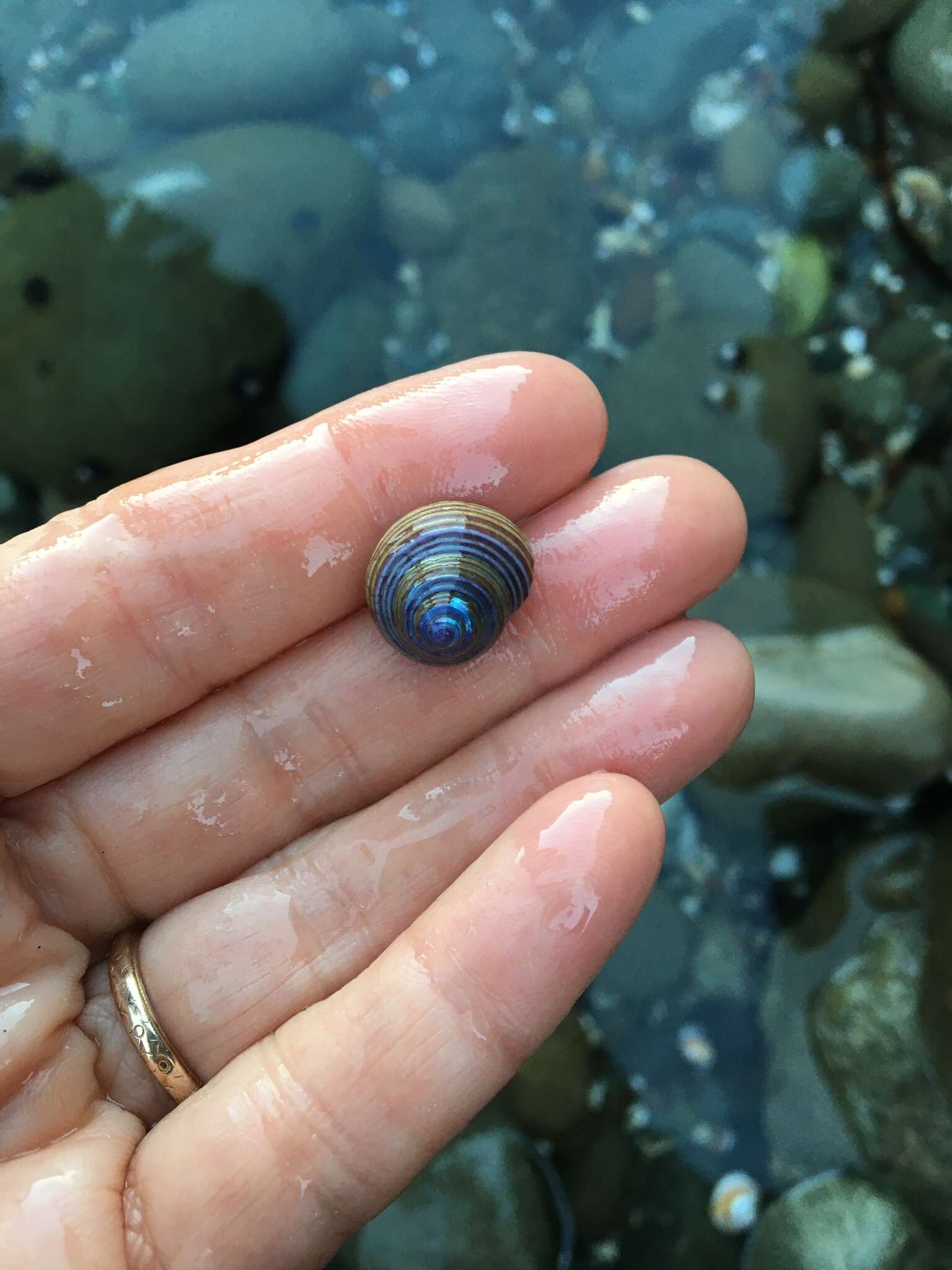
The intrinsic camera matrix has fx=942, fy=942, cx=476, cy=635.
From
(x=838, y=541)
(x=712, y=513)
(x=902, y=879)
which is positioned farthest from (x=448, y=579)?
(x=838, y=541)

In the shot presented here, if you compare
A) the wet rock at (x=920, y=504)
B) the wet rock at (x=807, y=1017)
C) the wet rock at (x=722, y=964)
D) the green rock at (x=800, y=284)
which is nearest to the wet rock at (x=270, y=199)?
the green rock at (x=800, y=284)

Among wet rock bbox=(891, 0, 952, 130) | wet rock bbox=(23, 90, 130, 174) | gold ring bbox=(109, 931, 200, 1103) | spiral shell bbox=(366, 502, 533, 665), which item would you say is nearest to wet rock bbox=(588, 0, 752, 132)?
wet rock bbox=(891, 0, 952, 130)

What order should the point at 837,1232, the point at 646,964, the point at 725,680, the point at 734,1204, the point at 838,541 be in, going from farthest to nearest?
the point at 838,541
the point at 646,964
the point at 734,1204
the point at 837,1232
the point at 725,680

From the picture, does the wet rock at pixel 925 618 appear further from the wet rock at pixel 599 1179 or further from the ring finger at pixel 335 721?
the wet rock at pixel 599 1179

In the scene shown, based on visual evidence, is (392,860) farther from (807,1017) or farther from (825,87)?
(825,87)

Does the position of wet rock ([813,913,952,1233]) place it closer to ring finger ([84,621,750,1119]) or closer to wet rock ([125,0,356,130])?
ring finger ([84,621,750,1119])

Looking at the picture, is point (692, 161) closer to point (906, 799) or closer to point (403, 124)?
point (403, 124)
